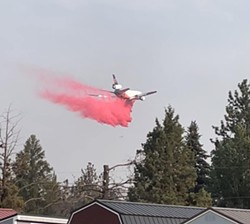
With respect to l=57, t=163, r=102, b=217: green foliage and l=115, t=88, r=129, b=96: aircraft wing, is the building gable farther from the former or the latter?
l=57, t=163, r=102, b=217: green foliage

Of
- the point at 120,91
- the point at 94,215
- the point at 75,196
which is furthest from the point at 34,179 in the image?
the point at 120,91

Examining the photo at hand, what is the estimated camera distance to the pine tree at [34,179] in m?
69.9

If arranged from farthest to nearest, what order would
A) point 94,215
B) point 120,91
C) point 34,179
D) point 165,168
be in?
1. point 34,179
2. point 165,168
3. point 94,215
4. point 120,91

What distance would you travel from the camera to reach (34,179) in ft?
297

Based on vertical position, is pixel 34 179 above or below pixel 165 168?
above

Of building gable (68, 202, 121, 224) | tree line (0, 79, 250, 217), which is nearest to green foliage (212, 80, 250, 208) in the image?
tree line (0, 79, 250, 217)

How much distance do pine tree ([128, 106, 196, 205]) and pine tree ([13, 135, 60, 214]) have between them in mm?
9424

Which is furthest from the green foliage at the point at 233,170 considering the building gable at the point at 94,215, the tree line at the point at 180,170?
the building gable at the point at 94,215

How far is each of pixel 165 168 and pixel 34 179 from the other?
30269mm

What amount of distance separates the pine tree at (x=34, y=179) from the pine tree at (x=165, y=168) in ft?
30.9

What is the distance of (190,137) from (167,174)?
491 inches

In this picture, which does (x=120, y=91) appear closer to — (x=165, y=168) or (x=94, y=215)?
(x=94, y=215)

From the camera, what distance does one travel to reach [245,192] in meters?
66.8

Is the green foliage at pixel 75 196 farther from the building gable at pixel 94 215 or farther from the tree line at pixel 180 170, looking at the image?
the building gable at pixel 94 215
